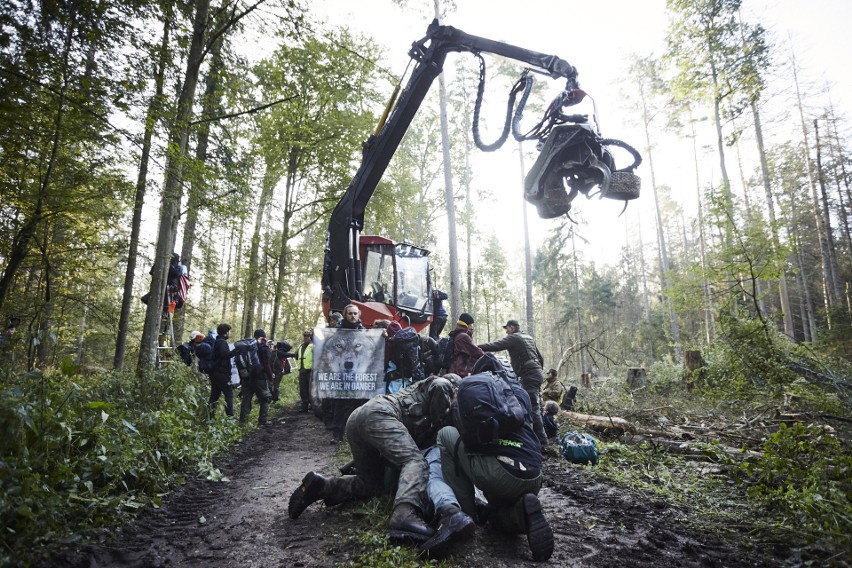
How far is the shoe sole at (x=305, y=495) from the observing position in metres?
3.61

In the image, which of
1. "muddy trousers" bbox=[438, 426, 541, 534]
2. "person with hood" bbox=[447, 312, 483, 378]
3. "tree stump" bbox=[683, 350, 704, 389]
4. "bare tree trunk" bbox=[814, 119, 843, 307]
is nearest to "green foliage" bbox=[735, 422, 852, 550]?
"muddy trousers" bbox=[438, 426, 541, 534]

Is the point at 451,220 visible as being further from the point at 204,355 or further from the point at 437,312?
the point at 204,355

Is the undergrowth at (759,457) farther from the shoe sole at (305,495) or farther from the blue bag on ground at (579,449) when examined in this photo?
the shoe sole at (305,495)

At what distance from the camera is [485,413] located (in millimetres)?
3150

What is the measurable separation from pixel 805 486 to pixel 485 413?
2703mm

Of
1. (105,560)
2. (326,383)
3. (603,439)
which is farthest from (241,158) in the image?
(603,439)

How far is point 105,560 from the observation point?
271cm

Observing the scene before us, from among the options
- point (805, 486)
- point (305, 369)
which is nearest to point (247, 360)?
point (305, 369)

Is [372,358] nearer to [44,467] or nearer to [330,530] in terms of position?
[330,530]

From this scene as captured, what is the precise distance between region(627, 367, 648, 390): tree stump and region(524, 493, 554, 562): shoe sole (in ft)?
32.1

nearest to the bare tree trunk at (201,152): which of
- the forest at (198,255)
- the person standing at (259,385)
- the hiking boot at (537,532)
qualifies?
the forest at (198,255)

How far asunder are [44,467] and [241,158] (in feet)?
27.5

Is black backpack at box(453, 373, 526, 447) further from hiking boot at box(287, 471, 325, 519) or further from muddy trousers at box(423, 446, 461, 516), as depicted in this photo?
hiking boot at box(287, 471, 325, 519)

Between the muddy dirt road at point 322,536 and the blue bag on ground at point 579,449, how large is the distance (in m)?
0.80
